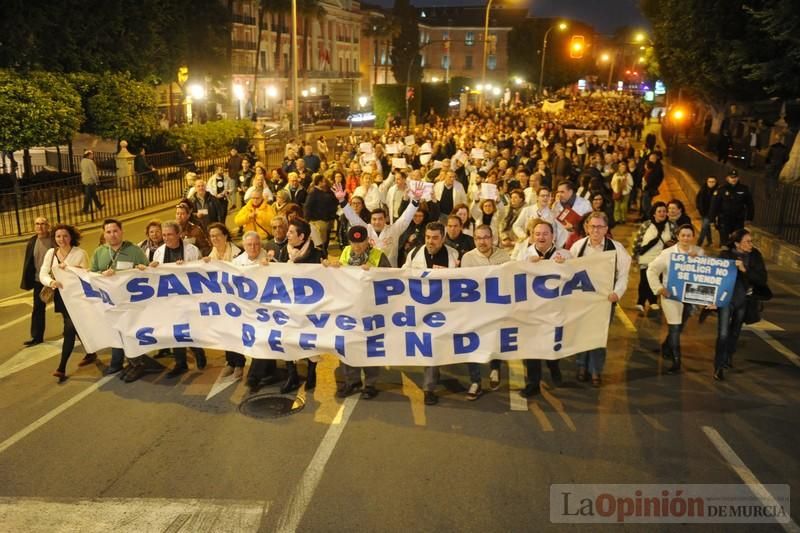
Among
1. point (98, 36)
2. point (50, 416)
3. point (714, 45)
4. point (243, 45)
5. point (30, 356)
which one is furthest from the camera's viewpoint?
point (243, 45)

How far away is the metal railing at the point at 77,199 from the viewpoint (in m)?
18.0

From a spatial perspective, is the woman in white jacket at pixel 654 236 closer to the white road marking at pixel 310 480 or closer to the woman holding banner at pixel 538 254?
the woman holding banner at pixel 538 254

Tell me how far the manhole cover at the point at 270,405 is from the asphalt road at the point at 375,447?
0.38ft

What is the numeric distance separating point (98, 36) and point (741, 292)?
78.2 feet

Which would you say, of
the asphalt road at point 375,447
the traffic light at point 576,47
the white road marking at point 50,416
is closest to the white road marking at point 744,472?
the asphalt road at point 375,447

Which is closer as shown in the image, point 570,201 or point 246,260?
point 246,260

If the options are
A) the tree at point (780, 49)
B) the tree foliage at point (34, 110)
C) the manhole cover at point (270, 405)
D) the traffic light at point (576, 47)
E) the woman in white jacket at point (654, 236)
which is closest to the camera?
the manhole cover at point (270, 405)

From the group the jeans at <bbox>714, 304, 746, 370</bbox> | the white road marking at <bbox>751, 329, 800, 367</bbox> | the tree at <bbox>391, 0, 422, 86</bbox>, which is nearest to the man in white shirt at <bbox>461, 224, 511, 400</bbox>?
the jeans at <bbox>714, 304, 746, 370</bbox>

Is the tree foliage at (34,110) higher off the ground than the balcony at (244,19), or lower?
lower

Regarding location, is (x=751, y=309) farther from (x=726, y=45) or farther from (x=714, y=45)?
(x=714, y=45)

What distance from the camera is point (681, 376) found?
307 inches

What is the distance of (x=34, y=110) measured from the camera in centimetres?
2047

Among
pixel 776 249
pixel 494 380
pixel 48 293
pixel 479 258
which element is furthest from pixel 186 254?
pixel 776 249

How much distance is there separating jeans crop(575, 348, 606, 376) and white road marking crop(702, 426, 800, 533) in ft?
4.04
